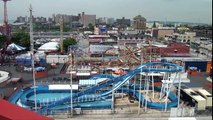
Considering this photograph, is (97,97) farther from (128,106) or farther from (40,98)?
(40,98)

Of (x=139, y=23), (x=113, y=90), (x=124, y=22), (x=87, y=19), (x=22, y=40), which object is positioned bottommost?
(x=113, y=90)

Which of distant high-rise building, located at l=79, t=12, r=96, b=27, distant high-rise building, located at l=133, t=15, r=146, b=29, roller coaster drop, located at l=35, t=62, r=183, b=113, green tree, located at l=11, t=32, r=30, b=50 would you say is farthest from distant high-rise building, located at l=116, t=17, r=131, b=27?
roller coaster drop, located at l=35, t=62, r=183, b=113

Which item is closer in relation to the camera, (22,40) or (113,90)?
(113,90)

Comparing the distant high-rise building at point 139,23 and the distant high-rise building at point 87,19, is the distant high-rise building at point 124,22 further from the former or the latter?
the distant high-rise building at point 139,23

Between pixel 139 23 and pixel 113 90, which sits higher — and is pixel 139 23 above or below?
above

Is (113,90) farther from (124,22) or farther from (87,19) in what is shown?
(124,22)

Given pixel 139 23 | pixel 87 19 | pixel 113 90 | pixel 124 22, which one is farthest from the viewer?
pixel 124 22

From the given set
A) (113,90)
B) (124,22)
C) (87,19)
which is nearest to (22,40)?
(113,90)

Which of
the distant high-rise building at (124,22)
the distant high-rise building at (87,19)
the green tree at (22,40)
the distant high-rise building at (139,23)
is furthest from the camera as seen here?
the distant high-rise building at (124,22)

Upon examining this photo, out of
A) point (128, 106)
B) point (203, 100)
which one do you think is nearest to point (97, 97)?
point (128, 106)

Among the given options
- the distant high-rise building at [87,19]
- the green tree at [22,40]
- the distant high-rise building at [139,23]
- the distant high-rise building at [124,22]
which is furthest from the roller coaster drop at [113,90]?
the distant high-rise building at [124,22]

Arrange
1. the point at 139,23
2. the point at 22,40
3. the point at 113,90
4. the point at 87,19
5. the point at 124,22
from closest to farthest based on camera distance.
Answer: the point at 113,90
the point at 22,40
the point at 139,23
the point at 87,19
the point at 124,22
